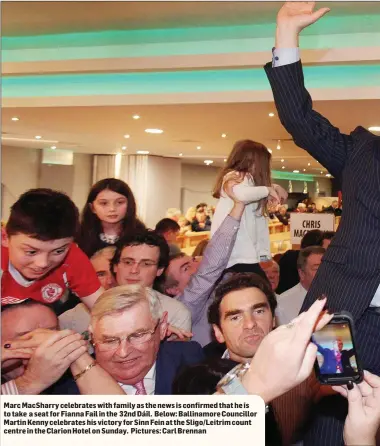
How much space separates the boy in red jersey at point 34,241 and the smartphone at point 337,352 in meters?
0.57

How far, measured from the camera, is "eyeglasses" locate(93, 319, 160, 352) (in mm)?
928

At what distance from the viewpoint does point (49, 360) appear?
0.77m

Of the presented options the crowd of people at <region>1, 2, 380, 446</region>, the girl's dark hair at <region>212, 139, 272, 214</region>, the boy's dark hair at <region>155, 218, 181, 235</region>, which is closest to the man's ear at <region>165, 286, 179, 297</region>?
the crowd of people at <region>1, 2, 380, 446</region>

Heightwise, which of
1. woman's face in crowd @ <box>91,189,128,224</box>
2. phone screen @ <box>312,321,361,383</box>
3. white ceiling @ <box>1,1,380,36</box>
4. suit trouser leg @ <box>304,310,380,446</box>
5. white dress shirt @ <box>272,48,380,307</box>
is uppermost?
white ceiling @ <box>1,1,380,36</box>

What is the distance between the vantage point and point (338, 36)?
2406 mm

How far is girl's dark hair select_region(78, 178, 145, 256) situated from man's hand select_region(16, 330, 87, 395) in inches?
32.7

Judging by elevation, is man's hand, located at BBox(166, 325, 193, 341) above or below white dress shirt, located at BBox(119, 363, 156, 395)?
above

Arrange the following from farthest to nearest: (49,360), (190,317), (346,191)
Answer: (190,317) < (346,191) < (49,360)

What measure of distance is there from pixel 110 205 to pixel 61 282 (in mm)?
432

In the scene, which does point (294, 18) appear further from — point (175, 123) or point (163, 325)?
point (175, 123)

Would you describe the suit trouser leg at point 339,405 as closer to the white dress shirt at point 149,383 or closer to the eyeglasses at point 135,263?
the white dress shirt at point 149,383

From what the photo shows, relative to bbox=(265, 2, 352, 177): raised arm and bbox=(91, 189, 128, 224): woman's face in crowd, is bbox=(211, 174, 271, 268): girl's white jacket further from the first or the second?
bbox=(265, 2, 352, 177): raised arm

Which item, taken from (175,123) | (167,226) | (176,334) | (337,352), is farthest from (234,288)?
(175,123)

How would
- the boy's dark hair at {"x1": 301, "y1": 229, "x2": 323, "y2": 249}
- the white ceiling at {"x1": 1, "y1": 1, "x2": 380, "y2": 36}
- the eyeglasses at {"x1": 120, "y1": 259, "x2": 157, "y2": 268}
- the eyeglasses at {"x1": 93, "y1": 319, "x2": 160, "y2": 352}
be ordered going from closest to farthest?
1. the eyeglasses at {"x1": 93, "y1": 319, "x2": 160, "y2": 352}
2. the eyeglasses at {"x1": 120, "y1": 259, "x2": 157, "y2": 268}
3. the white ceiling at {"x1": 1, "y1": 1, "x2": 380, "y2": 36}
4. the boy's dark hair at {"x1": 301, "y1": 229, "x2": 323, "y2": 249}
